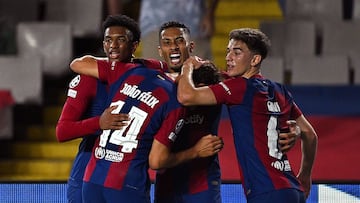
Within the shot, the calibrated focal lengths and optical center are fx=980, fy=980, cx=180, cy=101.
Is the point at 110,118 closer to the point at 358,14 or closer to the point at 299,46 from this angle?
the point at 299,46

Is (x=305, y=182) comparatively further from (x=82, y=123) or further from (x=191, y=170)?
(x=82, y=123)

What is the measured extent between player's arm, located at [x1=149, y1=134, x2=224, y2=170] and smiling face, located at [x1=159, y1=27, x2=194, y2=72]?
433mm

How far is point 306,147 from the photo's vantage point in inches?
191

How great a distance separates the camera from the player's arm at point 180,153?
14.4ft

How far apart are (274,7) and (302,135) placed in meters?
5.26

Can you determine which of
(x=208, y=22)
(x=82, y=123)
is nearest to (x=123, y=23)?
(x=82, y=123)

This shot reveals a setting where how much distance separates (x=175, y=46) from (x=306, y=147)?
0.82 meters

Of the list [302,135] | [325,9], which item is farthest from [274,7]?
[302,135]

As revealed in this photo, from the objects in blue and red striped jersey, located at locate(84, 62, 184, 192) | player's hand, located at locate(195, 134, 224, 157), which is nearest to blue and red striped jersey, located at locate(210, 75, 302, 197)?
player's hand, located at locate(195, 134, 224, 157)

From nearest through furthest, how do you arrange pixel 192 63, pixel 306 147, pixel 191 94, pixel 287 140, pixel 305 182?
1. pixel 191 94
2. pixel 287 140
3. pixel 192 63
4. pixel 306 147
5. pixel 305 182

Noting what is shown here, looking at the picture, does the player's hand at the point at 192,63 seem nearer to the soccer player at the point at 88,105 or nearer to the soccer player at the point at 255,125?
the soccer player at the point at 255,125

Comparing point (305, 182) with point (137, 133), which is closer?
point (137, 133)

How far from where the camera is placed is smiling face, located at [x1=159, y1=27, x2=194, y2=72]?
4754mm

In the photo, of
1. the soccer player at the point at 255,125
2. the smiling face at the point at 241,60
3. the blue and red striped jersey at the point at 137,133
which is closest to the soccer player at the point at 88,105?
the blue and red striped jersey at the point at 137,133
